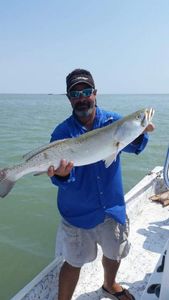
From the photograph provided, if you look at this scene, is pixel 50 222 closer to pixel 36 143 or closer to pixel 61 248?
pixel 61 248

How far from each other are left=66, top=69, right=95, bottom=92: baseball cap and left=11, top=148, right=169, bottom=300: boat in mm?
990

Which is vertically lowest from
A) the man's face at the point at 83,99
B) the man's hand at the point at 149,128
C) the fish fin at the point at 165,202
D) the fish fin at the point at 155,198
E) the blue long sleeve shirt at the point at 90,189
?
the fish fin at the point at 155,198

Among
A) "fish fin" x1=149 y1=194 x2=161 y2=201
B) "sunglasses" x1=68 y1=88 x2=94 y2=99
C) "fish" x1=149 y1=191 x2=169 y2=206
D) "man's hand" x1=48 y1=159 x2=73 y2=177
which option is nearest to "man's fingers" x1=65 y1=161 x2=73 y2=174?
"man's hand" x1=48 y1=159 x2=73 y2=177

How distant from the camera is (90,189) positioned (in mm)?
3486

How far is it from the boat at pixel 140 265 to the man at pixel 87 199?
42 centimetres

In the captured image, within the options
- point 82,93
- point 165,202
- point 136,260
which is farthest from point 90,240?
point 165,202

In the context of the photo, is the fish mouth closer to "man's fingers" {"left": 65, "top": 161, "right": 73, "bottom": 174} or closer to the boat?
the boat

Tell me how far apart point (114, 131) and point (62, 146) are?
42cm

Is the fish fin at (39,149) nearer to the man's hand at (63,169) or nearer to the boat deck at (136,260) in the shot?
the man's hand at (63,169)

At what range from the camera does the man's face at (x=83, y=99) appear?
11.0 feet

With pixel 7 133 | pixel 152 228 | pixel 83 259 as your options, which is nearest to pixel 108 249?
pixel 83 259

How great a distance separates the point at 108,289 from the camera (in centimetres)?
410

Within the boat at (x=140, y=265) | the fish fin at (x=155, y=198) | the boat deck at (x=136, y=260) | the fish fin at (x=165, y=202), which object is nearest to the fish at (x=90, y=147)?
the boat at (x=140, y=265)

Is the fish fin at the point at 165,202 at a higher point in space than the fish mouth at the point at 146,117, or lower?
lower
